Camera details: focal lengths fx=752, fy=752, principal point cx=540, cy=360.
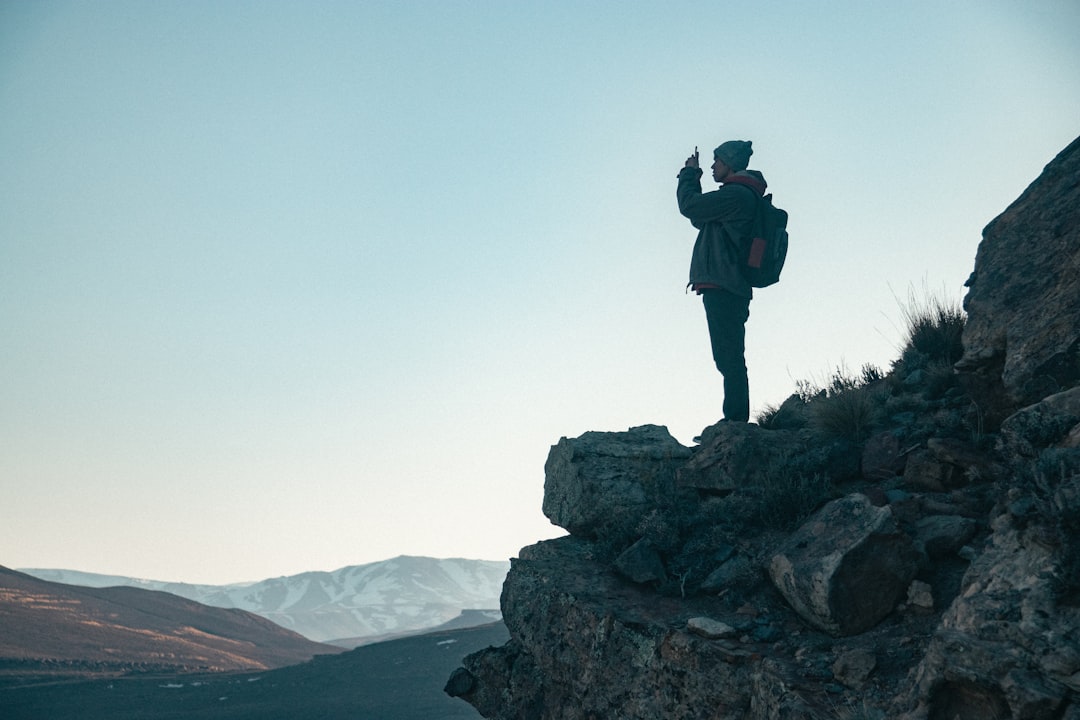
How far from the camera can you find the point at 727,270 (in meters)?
7.93

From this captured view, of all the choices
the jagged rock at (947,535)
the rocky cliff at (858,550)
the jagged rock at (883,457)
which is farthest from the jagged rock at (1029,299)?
the jagged rock at (947,535)

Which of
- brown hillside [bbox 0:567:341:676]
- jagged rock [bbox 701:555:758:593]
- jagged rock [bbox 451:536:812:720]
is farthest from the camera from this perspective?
brown hillside [bbox 0:567:341:676]

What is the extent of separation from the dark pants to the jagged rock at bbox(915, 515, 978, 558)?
310cm

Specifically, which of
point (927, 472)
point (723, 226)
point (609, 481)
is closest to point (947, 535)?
point (927, 472)

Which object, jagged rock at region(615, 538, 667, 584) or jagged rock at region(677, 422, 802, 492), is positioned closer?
jagged rock at region(615, 538, 667, 584)

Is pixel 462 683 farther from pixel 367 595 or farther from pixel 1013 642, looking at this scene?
pixel 367 595

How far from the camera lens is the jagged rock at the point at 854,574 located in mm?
4633

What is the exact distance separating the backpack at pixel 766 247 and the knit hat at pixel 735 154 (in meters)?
0.54

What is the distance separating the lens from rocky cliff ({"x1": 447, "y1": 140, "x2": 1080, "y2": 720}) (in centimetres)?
363

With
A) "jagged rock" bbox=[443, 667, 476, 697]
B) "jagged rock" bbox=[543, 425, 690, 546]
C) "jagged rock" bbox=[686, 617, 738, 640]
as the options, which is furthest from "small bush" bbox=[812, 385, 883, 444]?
"jagged rock" bbox=[443, 667, 476, 697]

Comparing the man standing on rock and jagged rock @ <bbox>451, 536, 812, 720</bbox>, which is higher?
the man standing on rock

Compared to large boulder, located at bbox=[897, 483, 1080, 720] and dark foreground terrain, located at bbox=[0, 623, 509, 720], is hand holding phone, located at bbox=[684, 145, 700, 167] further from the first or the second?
dark foreground terrain, located at bbox=[0, 623, 509, 720]

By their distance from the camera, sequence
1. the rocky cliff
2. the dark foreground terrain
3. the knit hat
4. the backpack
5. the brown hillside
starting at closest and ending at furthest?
the rocky cliff, the backpack, the knit hat, the dark foreground terrain, the brown hillside

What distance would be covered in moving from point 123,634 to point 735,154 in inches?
1706
